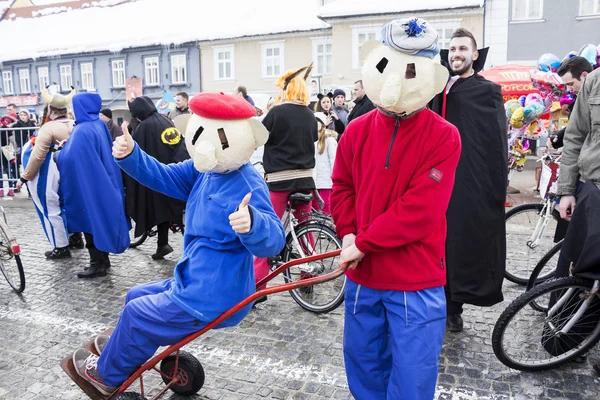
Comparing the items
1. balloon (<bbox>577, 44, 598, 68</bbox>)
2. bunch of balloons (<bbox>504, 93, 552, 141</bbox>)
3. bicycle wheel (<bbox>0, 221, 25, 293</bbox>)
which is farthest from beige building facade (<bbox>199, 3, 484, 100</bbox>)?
bicycle wheel (<bbox>0, 221, 25, 293</bbox>)

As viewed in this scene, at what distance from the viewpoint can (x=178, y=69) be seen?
28.5 meters

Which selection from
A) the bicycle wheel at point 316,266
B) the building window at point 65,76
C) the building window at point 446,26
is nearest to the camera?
the bicycle wheel at point 316,266

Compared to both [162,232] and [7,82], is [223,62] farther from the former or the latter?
[162,232]

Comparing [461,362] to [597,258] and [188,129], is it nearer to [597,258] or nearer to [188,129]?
[597,258]

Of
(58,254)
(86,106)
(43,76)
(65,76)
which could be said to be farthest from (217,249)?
(43,76)

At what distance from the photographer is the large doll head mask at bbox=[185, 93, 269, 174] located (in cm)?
258

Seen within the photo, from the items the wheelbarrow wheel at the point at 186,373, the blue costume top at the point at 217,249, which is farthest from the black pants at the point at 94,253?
the blue costume top at the point at 217,249

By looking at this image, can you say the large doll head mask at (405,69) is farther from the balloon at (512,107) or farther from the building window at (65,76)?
the building window at (65,76)

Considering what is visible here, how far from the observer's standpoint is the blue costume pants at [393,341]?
7.43 ft

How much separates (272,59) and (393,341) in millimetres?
24773

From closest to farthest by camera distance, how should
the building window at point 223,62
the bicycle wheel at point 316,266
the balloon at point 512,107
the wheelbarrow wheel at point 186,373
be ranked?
the wheelbarrow wheel at point 186,373 < the bicycle wheel at point 316,266 < the balloon at point 512,107 < the building window at point 223,62

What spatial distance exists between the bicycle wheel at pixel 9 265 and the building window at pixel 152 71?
83.4ft

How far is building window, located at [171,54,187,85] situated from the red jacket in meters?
27.6

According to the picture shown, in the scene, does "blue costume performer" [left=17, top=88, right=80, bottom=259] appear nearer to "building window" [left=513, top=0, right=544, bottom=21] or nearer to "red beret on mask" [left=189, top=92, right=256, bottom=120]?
"red beret on mask" [left=189, top=92, right=256, bottom=120]
